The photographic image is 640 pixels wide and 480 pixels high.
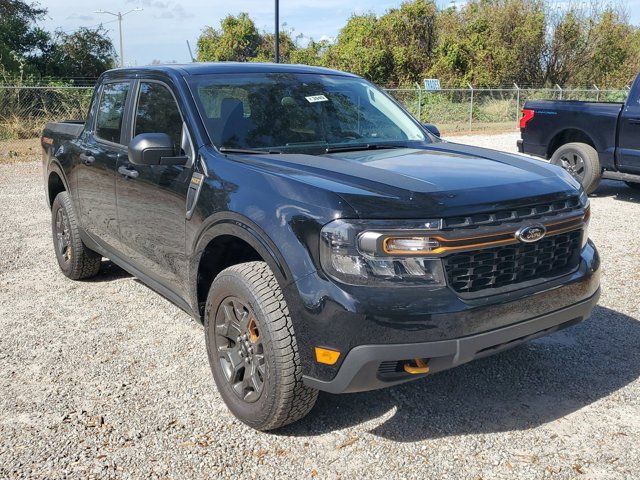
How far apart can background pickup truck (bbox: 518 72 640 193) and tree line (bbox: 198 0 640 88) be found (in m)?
21.5

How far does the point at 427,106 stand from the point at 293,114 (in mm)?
21598

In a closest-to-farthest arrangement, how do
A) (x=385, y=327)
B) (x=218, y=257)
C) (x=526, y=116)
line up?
1. (x=385, y=327)
2. (x=218, y=257)
3. (x=526, y=116)

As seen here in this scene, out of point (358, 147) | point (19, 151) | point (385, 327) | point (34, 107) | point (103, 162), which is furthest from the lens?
point (34, 107)

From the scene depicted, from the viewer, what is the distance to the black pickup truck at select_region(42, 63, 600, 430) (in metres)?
2.77

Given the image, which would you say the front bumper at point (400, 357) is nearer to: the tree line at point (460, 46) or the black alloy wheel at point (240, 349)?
the black alloy wheel at point (240, 349)

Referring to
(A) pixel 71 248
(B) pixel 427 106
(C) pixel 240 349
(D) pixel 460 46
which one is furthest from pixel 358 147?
(D) pixel 460 46

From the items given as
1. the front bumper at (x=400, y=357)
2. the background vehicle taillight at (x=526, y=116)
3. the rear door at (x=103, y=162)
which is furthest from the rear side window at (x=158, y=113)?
the background vehicle taillight at (x=526, y=116)

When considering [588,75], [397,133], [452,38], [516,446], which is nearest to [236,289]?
[516,446]

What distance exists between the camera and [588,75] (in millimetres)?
35812

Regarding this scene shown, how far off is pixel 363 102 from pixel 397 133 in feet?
1.12

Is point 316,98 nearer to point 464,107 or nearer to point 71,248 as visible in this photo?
point 71,248

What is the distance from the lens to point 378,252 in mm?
2746

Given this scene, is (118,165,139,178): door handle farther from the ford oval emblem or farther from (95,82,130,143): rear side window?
the ford oval emblem

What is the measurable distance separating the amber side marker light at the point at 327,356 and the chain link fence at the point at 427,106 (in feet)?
54.7
